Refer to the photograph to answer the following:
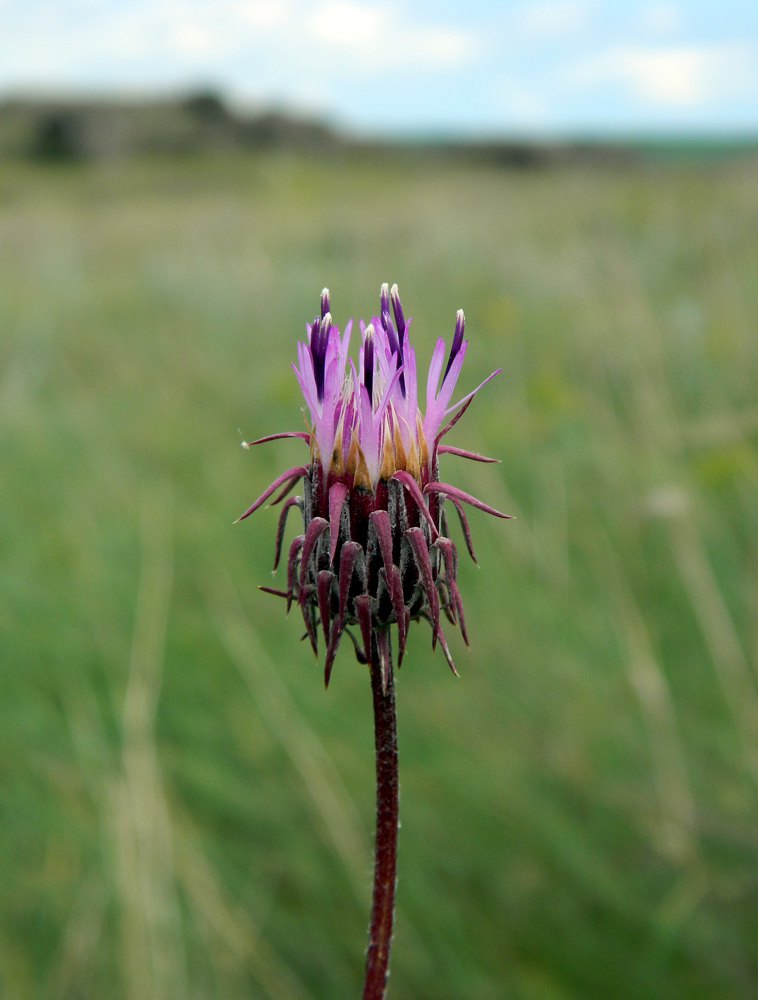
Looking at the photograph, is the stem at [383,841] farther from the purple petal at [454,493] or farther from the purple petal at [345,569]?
the purple petal at [454,493]

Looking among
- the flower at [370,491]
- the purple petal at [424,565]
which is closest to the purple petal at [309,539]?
the flower at [370,491]

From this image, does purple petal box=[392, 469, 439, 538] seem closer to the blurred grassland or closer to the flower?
the flower

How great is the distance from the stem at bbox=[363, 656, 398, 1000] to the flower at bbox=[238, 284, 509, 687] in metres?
0.06

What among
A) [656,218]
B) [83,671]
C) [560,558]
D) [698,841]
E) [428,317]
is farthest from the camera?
[656,218]

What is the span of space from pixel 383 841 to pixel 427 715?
2.10 metres

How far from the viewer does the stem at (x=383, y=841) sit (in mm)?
907

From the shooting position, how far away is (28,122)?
50.3 metres

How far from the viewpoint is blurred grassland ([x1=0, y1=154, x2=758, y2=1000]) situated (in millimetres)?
2316

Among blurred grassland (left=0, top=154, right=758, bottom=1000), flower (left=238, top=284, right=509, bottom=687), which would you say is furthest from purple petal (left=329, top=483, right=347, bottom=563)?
blurred grassland (left=0, top=154, right=758, bottom=1000)

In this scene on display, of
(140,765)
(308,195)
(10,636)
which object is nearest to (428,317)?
(308,195)

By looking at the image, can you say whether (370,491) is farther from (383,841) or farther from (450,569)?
(383,841)

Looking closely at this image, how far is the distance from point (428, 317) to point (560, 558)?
4.58 meters

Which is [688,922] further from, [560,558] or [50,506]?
[50,506]

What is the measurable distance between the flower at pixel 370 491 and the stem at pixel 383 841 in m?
0.06
